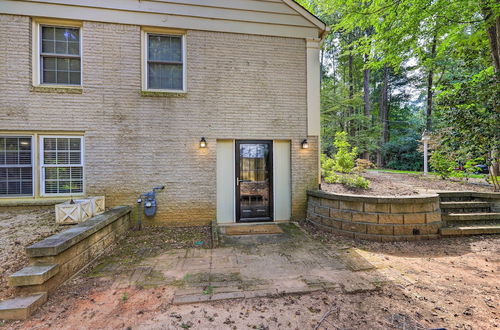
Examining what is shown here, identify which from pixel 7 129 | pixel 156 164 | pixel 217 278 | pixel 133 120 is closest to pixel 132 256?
pixel 217 278

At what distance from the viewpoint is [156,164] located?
5.16 metres

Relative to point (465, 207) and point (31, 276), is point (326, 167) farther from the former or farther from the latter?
point (31, 276)

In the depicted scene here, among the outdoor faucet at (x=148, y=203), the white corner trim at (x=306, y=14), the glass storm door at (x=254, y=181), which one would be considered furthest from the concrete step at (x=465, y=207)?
the outdoor faucet at (x=148, y=203)

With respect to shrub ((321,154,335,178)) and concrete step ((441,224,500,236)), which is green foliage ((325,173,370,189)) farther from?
concrete step ((441,224,500,236))

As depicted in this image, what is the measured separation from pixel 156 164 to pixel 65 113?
7.72 ft

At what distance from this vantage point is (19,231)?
3650 millimetres

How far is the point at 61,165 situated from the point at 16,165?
938mm

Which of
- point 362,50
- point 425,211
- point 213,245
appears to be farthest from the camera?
point 362,50

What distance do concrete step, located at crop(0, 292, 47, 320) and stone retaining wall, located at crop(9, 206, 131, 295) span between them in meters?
0.11

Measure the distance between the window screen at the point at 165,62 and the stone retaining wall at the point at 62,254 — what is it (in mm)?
3467

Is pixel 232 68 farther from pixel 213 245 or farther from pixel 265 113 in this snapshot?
pixel 213 245

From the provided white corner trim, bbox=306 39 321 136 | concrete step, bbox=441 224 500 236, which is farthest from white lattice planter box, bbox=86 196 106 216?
concrete step, bbox=441 224 500 236

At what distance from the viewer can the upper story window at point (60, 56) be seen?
16.2 feet

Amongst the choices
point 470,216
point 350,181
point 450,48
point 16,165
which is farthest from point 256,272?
point 450,48
